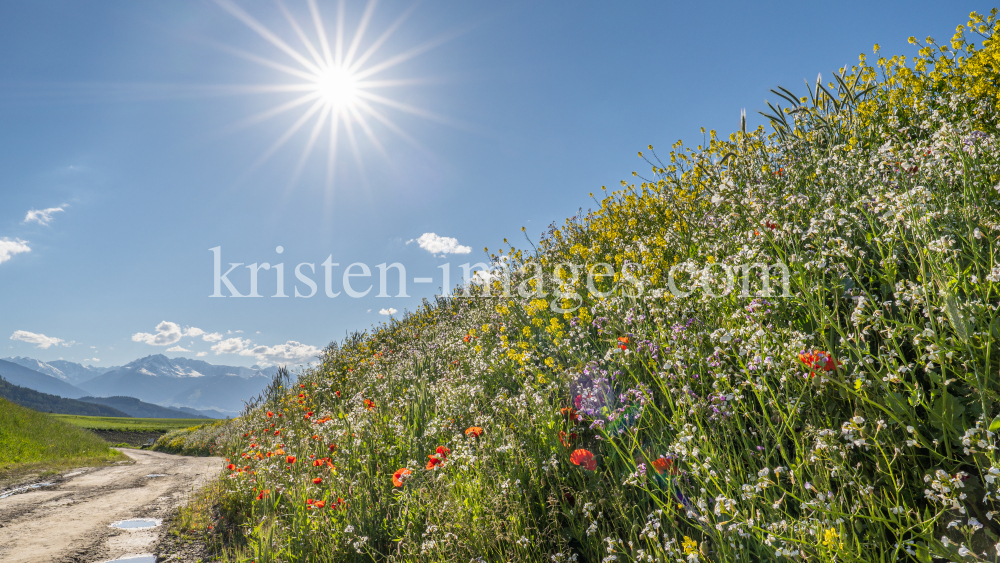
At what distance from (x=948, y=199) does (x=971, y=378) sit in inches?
44.0

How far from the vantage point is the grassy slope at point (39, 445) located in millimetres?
12254

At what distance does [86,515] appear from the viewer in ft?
19.6

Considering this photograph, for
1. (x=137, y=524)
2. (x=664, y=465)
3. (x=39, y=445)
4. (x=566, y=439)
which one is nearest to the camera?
(x=664, y=465)

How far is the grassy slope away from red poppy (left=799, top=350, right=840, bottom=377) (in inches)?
A: 607

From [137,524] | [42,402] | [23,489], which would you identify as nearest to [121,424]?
[23,489]

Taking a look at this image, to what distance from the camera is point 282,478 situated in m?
5.13

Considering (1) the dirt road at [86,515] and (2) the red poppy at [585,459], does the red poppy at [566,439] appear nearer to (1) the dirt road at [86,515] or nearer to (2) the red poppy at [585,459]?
(2) the red poppy at [585,459]

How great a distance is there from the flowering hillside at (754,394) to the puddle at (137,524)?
103 cm

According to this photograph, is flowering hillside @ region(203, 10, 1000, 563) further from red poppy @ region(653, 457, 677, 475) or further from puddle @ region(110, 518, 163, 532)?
puddle @ region(110, 518, 163, 532)

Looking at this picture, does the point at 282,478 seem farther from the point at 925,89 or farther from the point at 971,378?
the point at 925,89

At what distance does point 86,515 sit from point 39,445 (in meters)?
13.5

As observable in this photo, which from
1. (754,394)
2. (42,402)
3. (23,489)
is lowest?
(23,489)

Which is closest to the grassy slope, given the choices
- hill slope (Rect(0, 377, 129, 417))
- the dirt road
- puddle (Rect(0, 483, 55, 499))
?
puddle (Rect(0, 483, 55, 499))

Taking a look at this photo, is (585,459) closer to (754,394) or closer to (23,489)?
(754,394)
